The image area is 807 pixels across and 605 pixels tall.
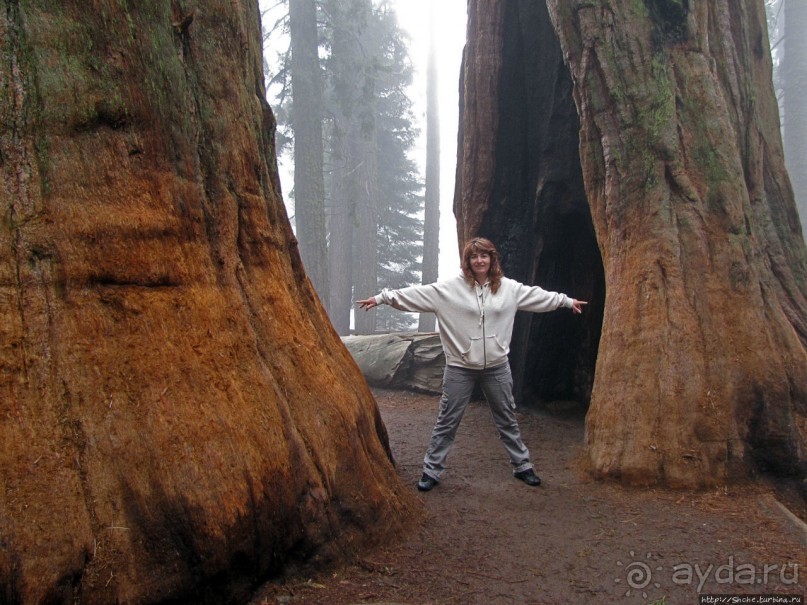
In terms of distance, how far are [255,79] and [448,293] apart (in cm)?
229

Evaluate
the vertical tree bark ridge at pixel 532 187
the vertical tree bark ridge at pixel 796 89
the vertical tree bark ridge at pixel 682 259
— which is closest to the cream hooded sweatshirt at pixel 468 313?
the vertical tree bark ridge at pixel 682 259

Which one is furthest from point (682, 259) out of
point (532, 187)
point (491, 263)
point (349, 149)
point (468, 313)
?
point (349, 149)

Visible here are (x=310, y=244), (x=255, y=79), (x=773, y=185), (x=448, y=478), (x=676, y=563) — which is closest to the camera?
(x=676, y=563)

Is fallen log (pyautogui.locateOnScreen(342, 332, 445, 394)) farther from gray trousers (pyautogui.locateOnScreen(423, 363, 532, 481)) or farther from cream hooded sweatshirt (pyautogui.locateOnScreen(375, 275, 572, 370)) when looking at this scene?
cream hooded sweatshirt (pyautogui.locateOnScreen(375, 275, 572, 370))

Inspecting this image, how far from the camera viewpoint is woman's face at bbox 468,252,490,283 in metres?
5.14

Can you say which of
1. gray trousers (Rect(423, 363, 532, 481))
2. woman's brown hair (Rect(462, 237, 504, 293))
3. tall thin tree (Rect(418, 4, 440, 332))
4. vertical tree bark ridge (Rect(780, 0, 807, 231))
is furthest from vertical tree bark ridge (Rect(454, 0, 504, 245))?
vertical tree bark ridge (Rect(780, 0, 807, 231))

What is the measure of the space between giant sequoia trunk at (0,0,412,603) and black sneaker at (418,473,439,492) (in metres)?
1.38

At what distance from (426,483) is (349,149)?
1932 centimetres

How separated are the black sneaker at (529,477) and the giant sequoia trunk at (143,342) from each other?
201 centimetres

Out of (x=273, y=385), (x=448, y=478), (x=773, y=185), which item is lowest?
(x=448, y=478)

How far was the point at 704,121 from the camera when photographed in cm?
562

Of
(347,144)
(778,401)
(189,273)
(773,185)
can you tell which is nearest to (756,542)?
(778,401)

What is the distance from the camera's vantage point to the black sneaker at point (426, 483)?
16.8 feet

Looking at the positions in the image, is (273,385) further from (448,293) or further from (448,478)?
(448,478)
